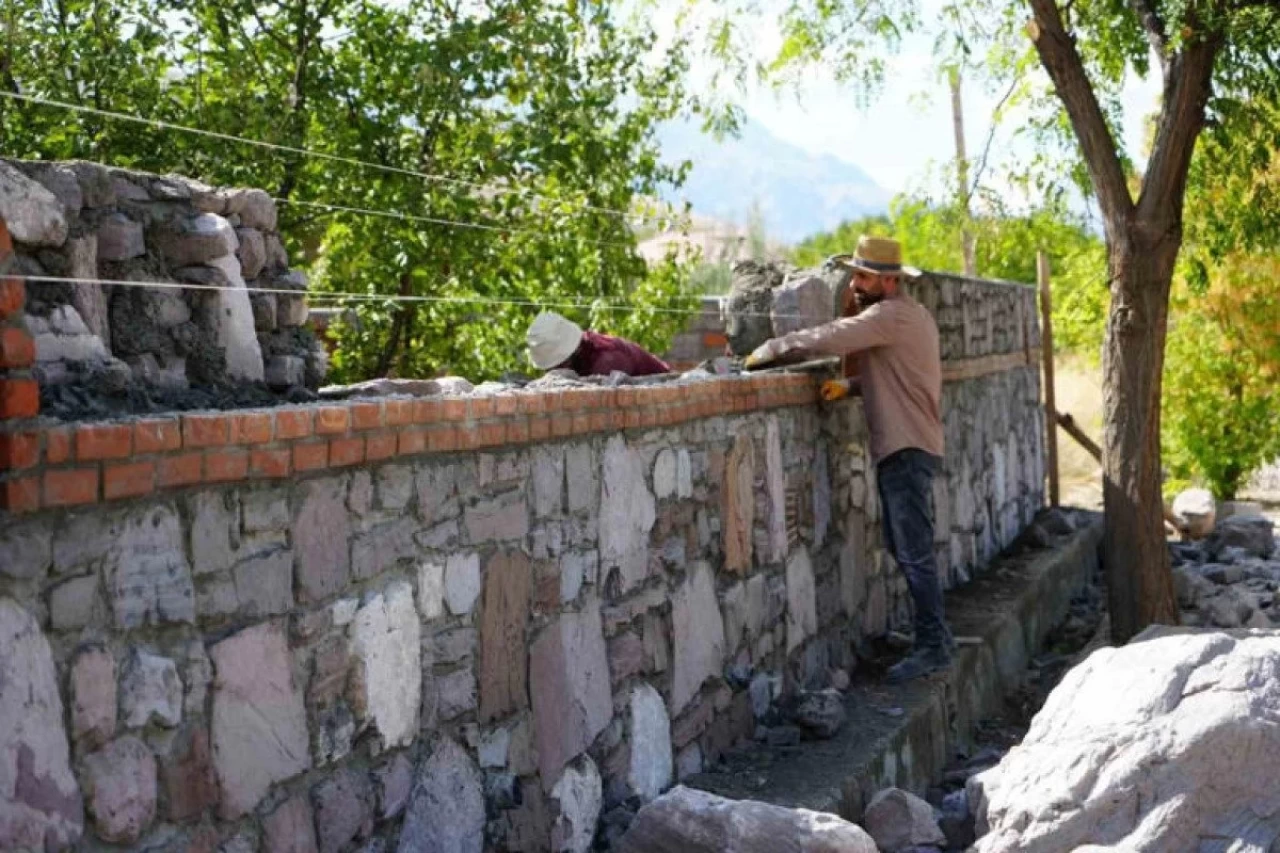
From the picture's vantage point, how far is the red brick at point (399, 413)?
420cm

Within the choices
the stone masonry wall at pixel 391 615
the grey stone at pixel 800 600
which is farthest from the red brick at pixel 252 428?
the grey stone at pixel 800 600

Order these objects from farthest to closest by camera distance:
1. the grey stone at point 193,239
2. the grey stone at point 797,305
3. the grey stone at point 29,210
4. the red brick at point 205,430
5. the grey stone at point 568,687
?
1. the grey stone at point 797,305
2. the grey stone at point 568,687
3. the grey stone at point 193,239
4. the grey stone at point 29,210
5. the red brick at point 205,430

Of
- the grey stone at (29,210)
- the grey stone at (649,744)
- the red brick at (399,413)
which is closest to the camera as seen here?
the grey stone at (29,210)

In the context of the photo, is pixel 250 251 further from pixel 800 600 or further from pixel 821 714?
pixel 800 600

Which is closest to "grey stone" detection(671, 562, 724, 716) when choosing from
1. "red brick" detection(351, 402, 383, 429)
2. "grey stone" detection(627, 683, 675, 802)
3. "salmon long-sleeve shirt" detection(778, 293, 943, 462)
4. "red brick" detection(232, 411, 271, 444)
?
"grey stone" detection(627, 683, 675, 802)

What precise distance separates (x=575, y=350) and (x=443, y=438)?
3185 mm

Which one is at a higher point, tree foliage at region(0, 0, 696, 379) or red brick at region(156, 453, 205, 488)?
tree foliage at region(0, 0, 696, 379)

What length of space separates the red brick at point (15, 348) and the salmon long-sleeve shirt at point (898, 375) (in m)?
5.10

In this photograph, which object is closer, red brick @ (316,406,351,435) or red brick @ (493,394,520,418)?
red brick @ (316,406,351,435)

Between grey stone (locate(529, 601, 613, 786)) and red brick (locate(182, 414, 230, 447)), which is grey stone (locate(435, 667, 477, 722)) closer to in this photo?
grey stone (locate(529, 601, 613, 786))

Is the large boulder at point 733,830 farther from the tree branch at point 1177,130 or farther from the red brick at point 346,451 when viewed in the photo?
the tree branch at point 1177,130

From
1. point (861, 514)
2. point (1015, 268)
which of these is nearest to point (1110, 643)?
point (861, 514)

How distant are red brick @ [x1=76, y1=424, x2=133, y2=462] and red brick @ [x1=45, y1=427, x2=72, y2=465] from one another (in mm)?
22

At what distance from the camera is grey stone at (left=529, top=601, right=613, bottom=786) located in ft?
16.3
